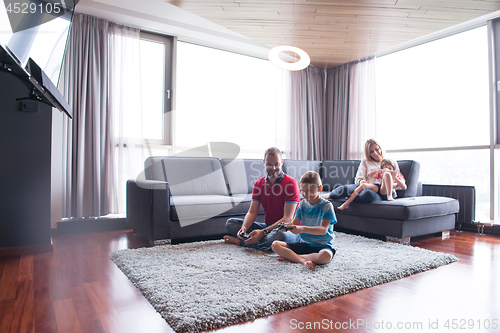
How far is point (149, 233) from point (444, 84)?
391cm

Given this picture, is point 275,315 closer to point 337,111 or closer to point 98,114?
point 98,114

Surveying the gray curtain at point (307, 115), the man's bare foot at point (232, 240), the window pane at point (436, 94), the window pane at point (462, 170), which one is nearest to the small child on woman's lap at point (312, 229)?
the man's bare foot at point (232, 240)

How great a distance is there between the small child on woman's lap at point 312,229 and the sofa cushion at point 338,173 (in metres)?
2.03

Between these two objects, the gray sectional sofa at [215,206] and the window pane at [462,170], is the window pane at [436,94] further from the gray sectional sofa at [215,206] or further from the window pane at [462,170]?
the gray sectional sofa at [215,206]

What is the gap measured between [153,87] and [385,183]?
9.71ft

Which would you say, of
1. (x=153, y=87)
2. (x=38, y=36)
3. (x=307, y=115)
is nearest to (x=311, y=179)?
(x=38, y=36)

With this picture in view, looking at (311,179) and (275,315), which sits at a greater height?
(311,179)

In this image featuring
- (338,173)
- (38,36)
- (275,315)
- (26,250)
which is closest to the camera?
(275,315)

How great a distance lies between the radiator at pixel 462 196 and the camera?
10.9 ft

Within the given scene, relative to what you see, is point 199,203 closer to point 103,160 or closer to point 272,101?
point 103,160

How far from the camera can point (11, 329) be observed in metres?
1.19

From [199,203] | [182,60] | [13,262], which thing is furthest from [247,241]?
[182,60]

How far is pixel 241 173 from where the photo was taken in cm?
365

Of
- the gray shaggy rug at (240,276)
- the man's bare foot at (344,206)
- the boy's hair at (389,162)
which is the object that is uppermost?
the boy's hair at (389,162)
